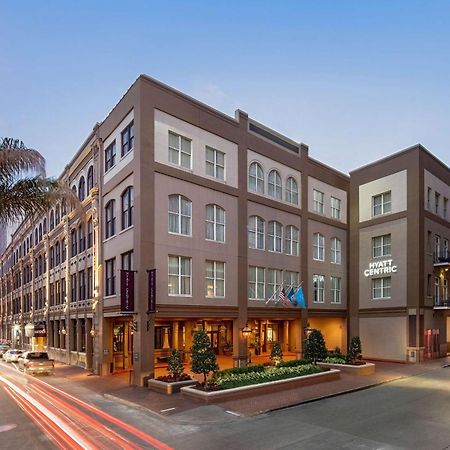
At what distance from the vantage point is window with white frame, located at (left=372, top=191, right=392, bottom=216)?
3925cm

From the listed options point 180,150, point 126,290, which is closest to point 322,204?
point 180,150

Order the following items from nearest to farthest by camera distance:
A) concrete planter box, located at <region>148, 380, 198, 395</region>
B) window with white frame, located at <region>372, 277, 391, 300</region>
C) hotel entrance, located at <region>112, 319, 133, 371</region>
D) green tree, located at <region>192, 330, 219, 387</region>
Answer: green tree, located at <region>192, 330, 219, 387</region>, concrete planter box, located at <region>148, 380, 198, 395</region>, hotel entrance, located at <region>112, 319, 133, 371</region>, window with white frame, located at <region>372, 277, 391, 300</region>

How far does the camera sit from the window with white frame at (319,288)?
39028 millimetres

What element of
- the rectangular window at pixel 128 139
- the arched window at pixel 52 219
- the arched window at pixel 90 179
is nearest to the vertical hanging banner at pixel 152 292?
the rectangular window at pixel 128 139

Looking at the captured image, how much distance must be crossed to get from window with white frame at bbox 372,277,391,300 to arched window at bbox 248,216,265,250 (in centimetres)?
1218

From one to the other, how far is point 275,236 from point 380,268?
1036 cm

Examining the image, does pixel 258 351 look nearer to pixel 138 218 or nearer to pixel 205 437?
pixel 138 218

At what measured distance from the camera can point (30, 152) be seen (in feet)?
48.8

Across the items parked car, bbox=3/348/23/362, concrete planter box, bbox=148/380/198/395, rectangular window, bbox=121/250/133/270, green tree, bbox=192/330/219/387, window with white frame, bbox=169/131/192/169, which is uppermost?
window with white frame, bbox=169/131/192/169

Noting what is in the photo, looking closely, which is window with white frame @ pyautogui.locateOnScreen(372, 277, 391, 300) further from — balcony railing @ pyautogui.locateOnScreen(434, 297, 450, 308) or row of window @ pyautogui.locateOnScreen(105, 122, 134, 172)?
row of window @ pyautogui.locateOnScreen(105, 122, 134, 172)

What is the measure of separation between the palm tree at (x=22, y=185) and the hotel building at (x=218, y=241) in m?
9.61

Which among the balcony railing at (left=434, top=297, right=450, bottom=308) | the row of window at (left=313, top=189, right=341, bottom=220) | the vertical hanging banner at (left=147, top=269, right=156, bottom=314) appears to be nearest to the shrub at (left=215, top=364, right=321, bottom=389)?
the vertical hanging banner at (left=147, top=269, right=156, bottom=314)

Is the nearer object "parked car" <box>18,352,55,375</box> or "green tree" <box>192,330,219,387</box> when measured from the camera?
"green tree" <box>192,330,219,387</box>

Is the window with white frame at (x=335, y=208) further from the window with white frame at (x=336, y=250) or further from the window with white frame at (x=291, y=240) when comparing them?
the window with white frame at (x=291, y=240)
